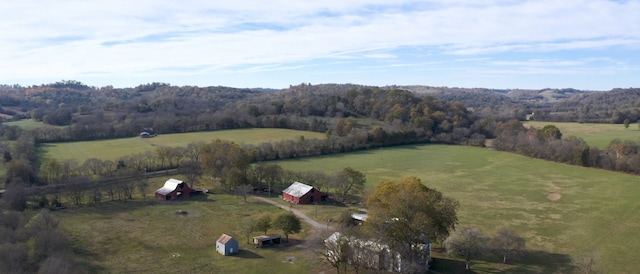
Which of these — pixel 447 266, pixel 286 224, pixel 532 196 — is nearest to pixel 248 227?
pixel 286 224

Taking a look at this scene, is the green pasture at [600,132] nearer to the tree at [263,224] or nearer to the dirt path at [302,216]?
the dirt path at [302,216]

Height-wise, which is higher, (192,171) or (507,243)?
(192,171)

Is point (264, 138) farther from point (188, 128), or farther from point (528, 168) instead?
point (528, 168)

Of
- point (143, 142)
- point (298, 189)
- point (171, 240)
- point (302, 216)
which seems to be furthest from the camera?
point (143, 142)

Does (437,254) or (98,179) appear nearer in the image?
(437,254)

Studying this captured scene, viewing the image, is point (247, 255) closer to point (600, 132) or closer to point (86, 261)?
point (86, 261)

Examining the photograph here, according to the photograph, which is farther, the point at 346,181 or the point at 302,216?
the point at 346,181

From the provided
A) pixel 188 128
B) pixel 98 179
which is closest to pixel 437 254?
pixel 98 179

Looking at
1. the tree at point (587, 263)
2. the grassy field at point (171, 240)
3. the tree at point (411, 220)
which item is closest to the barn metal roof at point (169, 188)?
the grassy field at point (171, 240)
